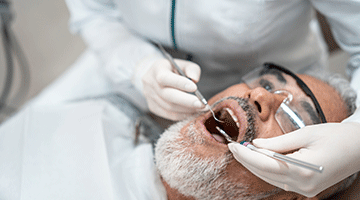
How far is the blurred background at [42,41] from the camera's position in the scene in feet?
7.35

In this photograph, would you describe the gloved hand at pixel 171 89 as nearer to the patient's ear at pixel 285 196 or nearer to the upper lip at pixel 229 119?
the upper lip at pixel 229 119

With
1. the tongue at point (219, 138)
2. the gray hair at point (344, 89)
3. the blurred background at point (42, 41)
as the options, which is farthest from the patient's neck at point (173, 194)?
the blurred background at point (42, 41)

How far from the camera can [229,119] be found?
0.76 m

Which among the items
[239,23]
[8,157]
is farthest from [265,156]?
[8,157]

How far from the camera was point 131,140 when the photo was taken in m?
1.03

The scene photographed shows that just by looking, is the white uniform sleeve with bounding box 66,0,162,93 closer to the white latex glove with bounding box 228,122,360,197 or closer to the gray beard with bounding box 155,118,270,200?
the gray beard with bounding box 155,118,270,200

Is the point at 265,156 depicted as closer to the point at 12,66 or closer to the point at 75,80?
the point at 75,80

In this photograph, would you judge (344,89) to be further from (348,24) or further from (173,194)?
(173,194)

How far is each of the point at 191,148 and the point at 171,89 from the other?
8.4 inches

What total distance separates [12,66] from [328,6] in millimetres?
2264

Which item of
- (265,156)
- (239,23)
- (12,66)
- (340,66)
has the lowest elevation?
(12,66)

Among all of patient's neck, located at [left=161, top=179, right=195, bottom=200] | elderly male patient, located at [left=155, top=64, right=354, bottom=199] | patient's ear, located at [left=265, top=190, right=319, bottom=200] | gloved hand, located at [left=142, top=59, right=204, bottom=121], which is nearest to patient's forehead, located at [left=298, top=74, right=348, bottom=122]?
elderly male patient, located at [left=155, top=64, right=354, bottom=199]

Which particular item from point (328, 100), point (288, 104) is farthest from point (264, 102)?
point (328, 100)

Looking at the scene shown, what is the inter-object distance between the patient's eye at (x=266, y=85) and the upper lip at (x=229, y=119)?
0.48 ft
